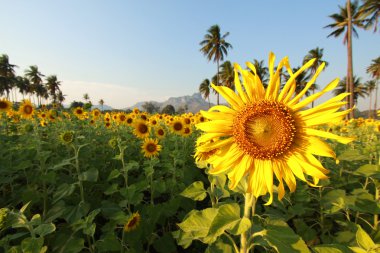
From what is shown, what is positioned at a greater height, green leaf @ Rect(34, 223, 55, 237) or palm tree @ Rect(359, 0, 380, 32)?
palm tree @ Rect(359, 0, 380, 32)

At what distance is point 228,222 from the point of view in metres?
1.54

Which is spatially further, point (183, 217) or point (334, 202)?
point (183, 217)

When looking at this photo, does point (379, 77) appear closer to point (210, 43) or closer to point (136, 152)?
point (210, 43)

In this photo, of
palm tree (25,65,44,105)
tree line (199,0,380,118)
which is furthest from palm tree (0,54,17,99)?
tree line (199,0,380,118)

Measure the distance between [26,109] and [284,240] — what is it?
7645mm

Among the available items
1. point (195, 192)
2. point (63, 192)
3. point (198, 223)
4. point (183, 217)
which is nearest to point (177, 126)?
point (183, 217)

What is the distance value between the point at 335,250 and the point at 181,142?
18.6ft

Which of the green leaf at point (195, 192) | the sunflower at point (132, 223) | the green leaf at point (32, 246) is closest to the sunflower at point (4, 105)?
the sunflower at point (132, 223)

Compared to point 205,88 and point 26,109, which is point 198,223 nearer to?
point 26,109

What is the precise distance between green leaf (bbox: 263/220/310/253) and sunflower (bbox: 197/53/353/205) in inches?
9.3

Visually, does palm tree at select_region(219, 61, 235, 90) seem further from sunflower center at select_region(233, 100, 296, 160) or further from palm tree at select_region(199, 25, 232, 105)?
sunflower center at select_region(233, 100, 296, 160)

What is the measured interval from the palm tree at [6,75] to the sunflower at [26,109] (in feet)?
215

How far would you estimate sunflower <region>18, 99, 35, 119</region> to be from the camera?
6.86m

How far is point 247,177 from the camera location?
181cm
